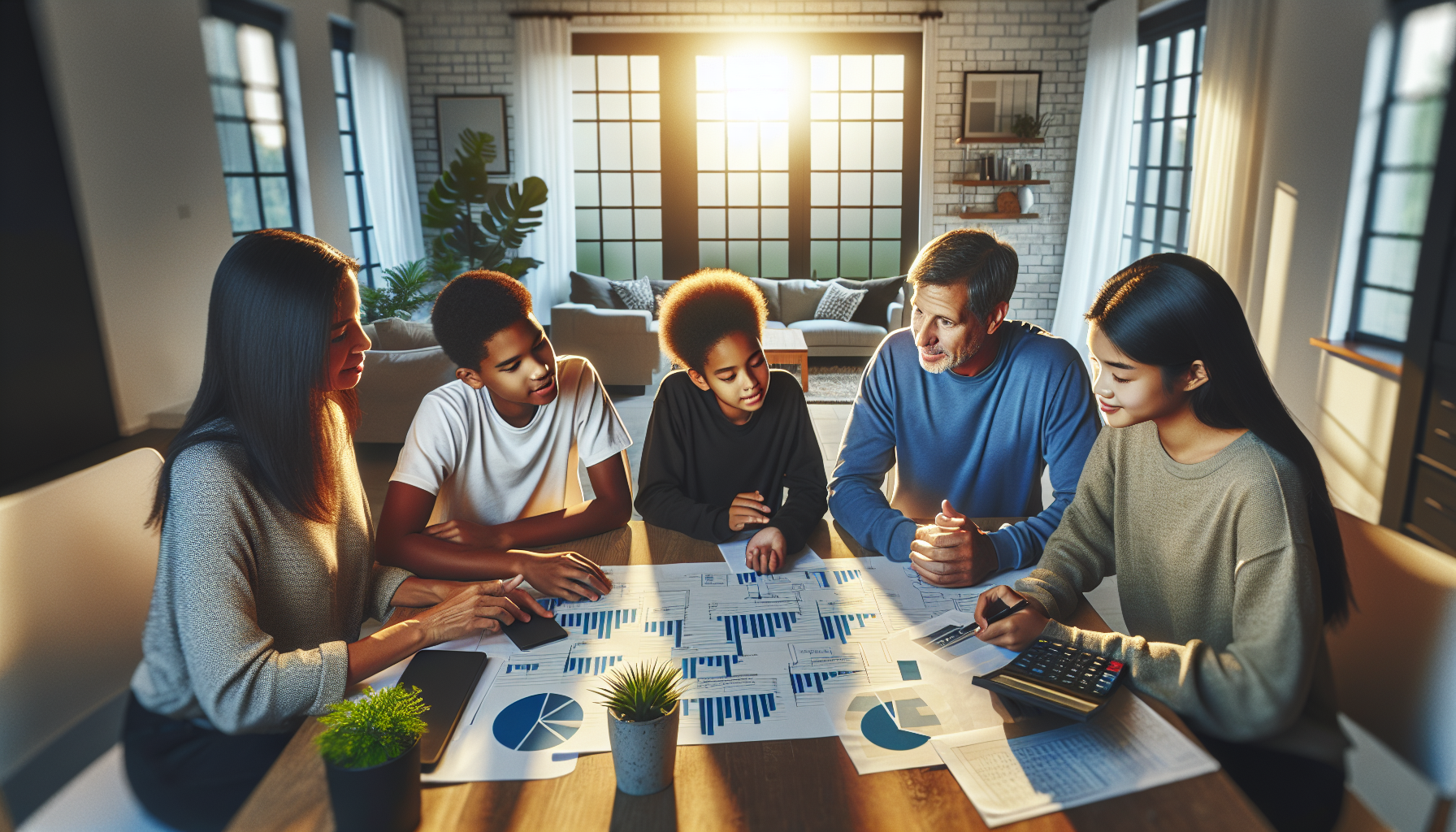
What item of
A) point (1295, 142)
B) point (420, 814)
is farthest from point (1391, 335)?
point (420, 814)

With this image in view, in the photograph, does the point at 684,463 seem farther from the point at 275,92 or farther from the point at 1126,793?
the point at 275,92

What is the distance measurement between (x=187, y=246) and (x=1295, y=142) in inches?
237

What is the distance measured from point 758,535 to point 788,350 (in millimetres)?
4090

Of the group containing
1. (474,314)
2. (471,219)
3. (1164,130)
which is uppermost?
(1164,130)

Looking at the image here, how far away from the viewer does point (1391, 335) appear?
3.63 m

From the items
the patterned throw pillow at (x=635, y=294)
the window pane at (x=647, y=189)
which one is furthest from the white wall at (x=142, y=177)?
the window pane at (x=647, y=189)

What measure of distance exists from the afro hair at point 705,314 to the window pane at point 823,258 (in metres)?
5.87

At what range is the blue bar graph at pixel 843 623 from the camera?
3.80 ft

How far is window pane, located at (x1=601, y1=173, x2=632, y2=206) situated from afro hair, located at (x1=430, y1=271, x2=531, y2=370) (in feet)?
19.9

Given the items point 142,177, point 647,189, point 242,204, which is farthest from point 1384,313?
point 242,204

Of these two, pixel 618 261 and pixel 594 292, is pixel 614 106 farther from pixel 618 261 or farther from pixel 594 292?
pixel 594 292

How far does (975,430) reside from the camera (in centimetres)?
179

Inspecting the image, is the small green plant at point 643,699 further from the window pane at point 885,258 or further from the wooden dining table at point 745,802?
the window pane at point 885,258

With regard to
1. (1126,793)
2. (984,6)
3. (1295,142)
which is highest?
(984,6)
